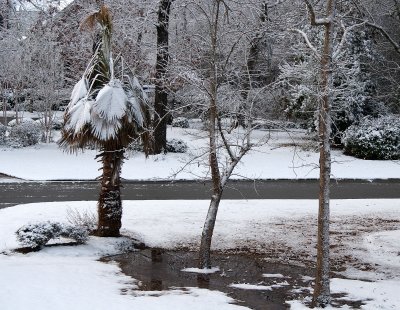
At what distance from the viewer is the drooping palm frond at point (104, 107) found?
37.6 feet

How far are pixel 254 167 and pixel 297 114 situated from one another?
5.76 m

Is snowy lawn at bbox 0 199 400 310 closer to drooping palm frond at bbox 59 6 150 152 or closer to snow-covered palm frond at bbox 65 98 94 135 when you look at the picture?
drooping palm frond at bbox 59 6 150 152

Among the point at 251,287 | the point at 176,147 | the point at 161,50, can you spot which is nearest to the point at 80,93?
the point at 251,287

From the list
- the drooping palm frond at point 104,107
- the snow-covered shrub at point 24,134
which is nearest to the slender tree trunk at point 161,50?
the snow-covered shrub at point 24,134

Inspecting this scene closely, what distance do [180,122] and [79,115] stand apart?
22310 millimetres

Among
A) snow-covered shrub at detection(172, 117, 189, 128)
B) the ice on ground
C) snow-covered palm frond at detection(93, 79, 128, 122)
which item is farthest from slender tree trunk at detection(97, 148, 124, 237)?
snow-covered shrub at detection(172, 117, 189, 128)

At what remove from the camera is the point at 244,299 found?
9.09m

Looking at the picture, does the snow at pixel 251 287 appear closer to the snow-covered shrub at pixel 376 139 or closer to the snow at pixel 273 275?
the snow at pixel 273 275

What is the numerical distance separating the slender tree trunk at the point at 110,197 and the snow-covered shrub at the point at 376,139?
52.5 feet

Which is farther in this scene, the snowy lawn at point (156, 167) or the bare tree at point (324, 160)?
the snowy lawn at point (156, 167)

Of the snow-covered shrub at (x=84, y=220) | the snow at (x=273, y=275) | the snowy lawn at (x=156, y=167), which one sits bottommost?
the snow at (x=273, y=275)

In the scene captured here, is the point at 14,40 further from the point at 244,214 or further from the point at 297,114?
the point at 244,214

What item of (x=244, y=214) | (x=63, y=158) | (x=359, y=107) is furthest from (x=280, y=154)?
(x=244, y=214)

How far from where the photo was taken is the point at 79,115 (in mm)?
11594
